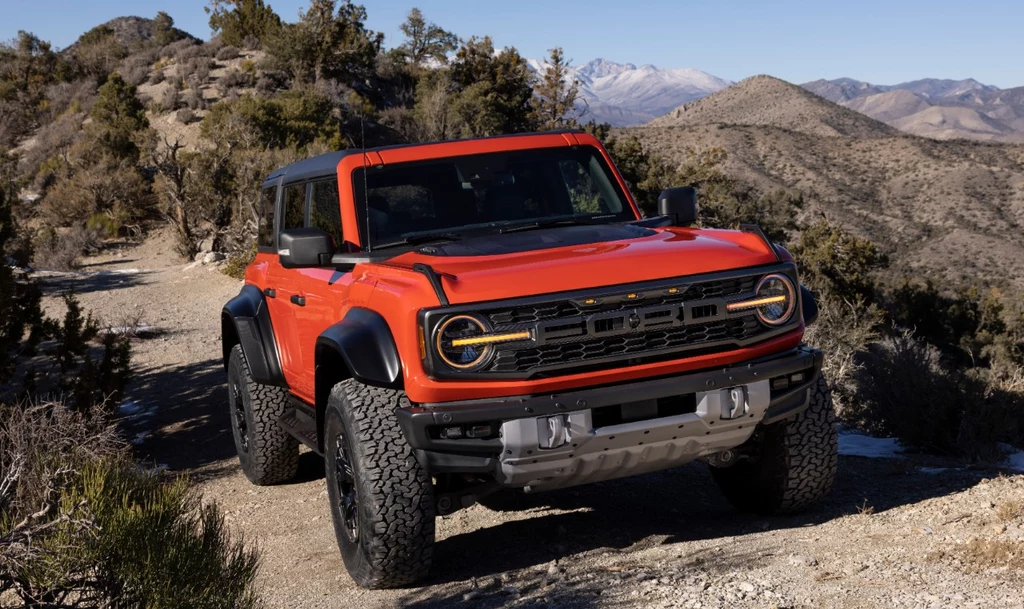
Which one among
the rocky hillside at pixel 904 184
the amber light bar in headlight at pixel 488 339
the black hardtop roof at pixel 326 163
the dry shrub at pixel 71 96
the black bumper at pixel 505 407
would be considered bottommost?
Result: the rocky hillside at pixel 904 184

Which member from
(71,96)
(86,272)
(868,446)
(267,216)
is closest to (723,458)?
(267,216)

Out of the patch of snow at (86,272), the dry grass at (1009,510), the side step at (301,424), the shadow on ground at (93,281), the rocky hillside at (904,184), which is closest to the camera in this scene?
the dry grass at (1009,510)

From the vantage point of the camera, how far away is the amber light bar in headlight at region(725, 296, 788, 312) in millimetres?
4375

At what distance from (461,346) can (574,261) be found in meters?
0.61

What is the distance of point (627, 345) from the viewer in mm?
4262

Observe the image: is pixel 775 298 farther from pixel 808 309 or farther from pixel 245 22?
pixel 245 22

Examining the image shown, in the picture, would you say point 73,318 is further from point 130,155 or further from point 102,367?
point 130,155

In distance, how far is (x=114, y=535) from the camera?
3.47m

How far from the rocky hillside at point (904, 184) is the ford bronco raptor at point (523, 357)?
3679cm

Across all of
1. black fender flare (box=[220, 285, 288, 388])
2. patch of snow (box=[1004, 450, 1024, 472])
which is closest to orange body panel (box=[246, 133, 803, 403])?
black fender flare (box=[220, 285, 288, 388])

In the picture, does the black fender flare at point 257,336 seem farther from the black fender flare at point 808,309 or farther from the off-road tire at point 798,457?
the black fender flare at point 808,309

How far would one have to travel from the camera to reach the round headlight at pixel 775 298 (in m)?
4.48

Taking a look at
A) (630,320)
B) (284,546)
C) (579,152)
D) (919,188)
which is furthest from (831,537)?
(919,188)

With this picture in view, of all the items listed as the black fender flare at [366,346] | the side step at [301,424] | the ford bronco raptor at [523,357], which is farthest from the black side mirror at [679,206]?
the side step at [301,424]
